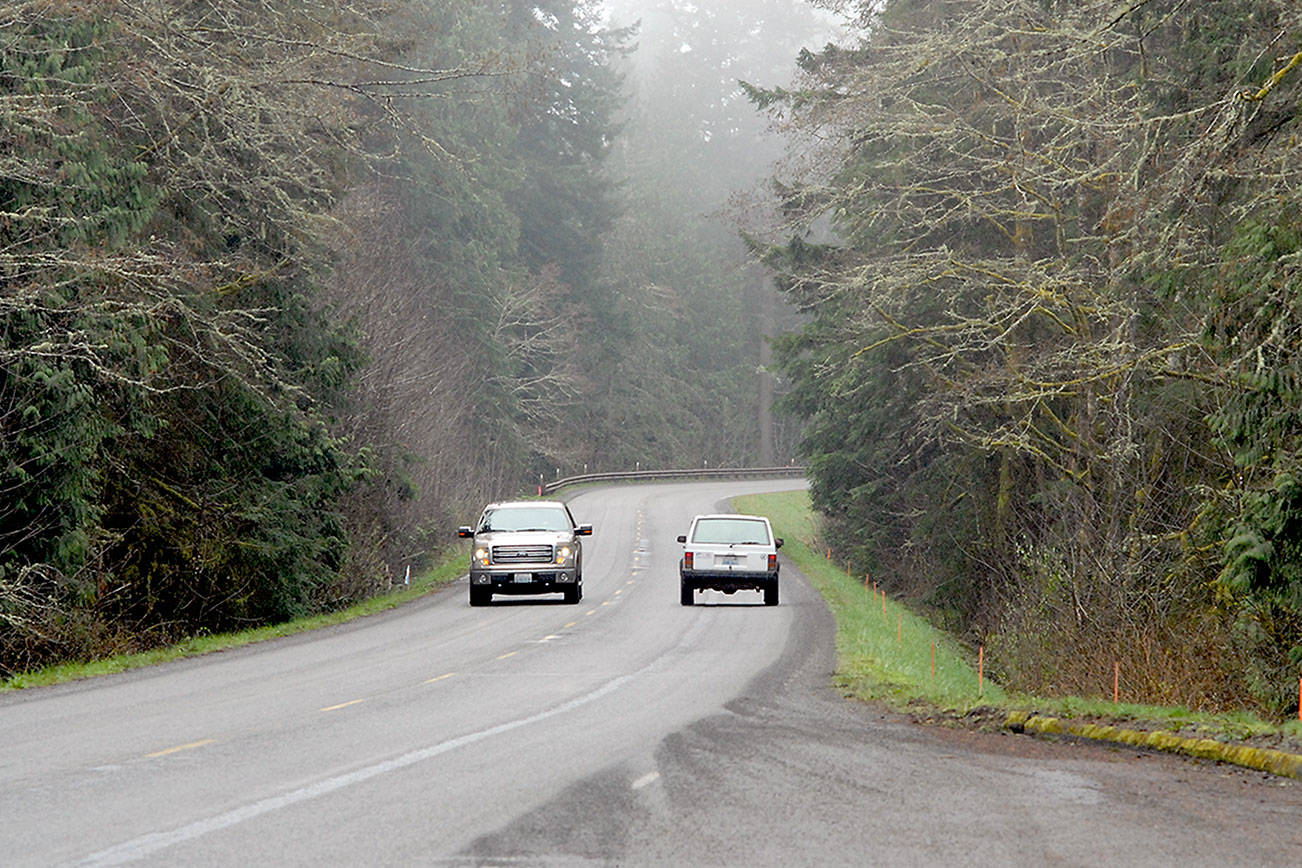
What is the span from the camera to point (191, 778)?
10.1 metres

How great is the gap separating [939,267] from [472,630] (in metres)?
9.74

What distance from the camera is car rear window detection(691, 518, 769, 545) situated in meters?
29.6

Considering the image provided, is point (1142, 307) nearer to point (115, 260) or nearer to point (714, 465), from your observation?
point (115, 260)

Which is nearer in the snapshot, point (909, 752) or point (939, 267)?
point (909, 752)

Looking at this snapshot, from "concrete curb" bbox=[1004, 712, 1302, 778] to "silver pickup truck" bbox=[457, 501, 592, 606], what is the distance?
1652 centimetres

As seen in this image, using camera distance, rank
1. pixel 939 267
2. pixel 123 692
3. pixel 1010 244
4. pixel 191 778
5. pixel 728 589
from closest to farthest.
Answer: pixel 191 778
pixel 123 692
pixel 939 267
pixel 728 589
pixel 1010 244

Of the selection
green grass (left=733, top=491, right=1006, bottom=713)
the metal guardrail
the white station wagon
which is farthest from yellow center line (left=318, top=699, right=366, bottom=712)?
the metal guardrail

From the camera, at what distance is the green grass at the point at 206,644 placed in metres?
17.7

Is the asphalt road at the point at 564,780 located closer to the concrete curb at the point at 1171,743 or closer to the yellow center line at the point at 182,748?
the yellow center line at the point at 182,748

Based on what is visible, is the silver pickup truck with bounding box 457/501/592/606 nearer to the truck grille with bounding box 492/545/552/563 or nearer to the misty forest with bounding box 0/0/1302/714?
the truck grille with bounding box 492/545/552/563

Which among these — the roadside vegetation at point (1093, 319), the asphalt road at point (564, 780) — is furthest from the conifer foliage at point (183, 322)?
the roadside vegetation at point (1093, 319)

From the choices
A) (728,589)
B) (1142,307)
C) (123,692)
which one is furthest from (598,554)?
(123,692)

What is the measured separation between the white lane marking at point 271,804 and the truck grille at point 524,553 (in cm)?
1553

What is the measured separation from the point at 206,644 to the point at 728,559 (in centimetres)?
1080
